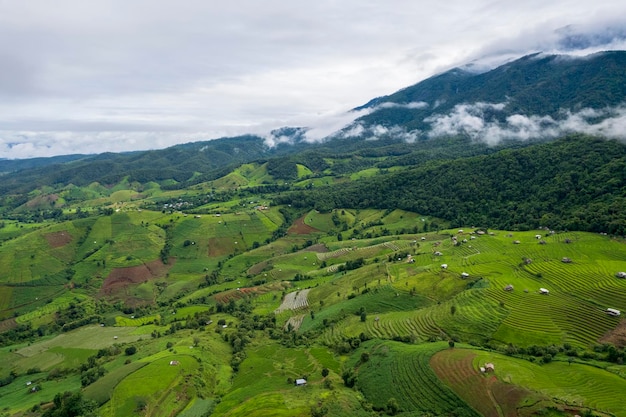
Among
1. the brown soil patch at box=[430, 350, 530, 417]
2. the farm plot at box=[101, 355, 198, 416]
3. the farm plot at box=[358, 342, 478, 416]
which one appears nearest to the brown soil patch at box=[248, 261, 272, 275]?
the farm plot at box=[101, 355, 198, 416]

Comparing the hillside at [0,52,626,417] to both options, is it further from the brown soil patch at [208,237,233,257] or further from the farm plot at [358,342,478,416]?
the brown soil patch at [208,237,233,257]

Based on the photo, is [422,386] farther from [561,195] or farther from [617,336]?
[561,195]

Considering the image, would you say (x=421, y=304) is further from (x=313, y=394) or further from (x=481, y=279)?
(x=313, y=394)

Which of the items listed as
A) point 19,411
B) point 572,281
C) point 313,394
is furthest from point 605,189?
point 19,411

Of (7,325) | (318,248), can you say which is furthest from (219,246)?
(7,325)

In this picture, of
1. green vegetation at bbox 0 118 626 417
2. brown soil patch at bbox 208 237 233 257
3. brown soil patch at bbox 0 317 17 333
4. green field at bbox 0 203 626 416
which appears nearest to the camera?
green field at bbox 0 203 626 416
